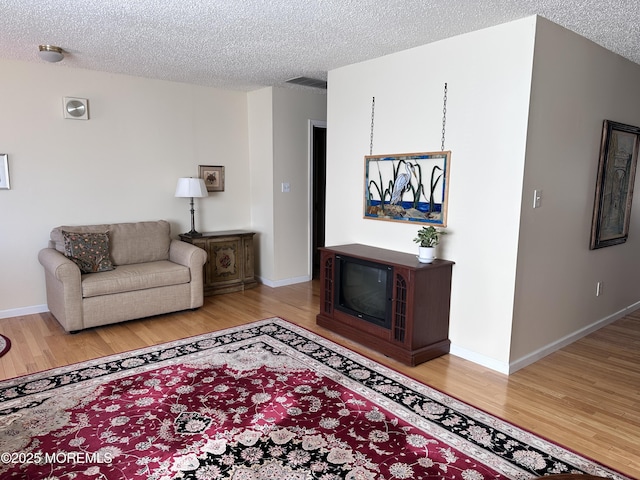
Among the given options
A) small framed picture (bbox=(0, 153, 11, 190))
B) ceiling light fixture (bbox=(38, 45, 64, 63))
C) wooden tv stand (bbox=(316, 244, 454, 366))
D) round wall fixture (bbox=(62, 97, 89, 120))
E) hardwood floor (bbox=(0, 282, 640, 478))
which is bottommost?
hardwood floor (bbox=(0, 282, 640, 478))

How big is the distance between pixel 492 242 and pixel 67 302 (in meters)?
3.36

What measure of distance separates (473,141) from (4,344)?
3912mm

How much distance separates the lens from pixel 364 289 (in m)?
3.58

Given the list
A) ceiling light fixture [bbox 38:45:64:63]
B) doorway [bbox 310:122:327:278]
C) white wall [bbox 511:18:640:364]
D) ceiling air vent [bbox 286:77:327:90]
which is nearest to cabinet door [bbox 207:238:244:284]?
doorway [bbox 310:122:327:278]

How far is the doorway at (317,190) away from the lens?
18.9 feet

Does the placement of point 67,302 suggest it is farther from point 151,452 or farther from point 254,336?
point 151,452

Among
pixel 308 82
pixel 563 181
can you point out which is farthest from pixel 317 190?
pixel 563 181

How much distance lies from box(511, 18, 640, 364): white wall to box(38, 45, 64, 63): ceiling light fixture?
141 inches

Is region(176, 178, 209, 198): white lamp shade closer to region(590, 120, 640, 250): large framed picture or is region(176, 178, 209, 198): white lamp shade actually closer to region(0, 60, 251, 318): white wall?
region(0, 60, 251, 318): white wall

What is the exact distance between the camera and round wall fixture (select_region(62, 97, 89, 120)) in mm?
4246

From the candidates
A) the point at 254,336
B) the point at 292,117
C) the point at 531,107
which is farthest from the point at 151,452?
the point at 292,117

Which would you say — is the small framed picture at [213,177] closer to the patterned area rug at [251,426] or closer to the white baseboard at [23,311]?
the white baseboard at [23,311]

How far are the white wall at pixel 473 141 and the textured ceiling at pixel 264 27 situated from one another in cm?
17

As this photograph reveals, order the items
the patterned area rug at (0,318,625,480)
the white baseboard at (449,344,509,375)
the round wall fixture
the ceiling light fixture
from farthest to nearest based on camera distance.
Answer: the round wall fixture → the ceiling light fixture → the white baseboard at (449,344,509,375) → the patterned area rug at (0,318,625,480)
